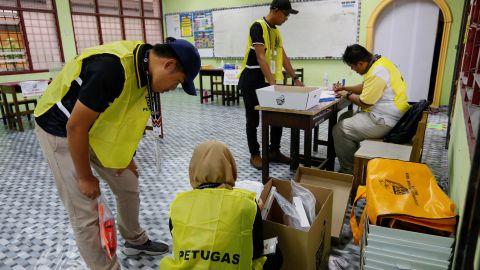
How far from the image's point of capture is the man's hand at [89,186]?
1.20m

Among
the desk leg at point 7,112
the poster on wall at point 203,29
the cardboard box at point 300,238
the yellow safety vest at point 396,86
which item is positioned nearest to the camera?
the cardboard box at point 300,238

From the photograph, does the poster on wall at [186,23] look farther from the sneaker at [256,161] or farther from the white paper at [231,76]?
the sneaker at [256,161]

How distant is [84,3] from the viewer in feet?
21.8

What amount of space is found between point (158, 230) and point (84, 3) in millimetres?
6309

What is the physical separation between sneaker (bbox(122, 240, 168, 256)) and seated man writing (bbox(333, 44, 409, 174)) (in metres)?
1.57

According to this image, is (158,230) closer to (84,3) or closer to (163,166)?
(163,166)

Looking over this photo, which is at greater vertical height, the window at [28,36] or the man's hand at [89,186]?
the window at [28,36]

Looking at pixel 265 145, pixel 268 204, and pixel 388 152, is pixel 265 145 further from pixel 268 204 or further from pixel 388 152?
pixel 268 204

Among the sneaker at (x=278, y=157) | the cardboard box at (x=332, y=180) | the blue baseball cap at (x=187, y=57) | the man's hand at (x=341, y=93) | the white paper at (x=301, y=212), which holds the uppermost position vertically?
the blue baseball cap at (x=187, y=57)

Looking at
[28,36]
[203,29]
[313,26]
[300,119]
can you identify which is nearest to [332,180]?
[300,119]

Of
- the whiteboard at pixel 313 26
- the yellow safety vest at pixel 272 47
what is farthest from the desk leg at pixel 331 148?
the whiteboard at pixel 313 26

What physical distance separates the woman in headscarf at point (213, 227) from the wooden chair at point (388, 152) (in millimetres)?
1211

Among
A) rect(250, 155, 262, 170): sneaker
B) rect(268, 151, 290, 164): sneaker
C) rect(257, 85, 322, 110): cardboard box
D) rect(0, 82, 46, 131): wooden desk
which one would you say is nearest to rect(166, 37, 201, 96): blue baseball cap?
rect(257, 85, 322, 110): cardboard box

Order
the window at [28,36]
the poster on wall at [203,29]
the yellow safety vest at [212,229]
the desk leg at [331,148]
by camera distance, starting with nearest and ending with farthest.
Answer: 1. the yellow safety vest at [212,229]
2. the desk leg at [331,148]
3. the window at [28,36]
4. the poster on wall at [203,29]
